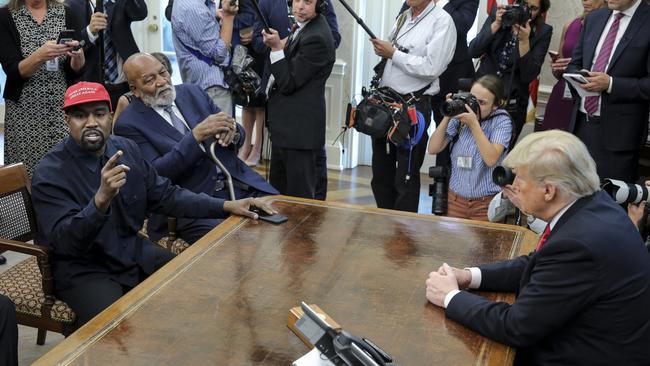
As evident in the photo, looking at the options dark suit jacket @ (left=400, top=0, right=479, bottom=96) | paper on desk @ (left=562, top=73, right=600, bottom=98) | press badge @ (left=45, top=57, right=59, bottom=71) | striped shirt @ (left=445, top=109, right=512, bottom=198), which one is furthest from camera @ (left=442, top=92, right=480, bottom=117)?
press badge @ (left=45, top=57, right=59, bottom=71)

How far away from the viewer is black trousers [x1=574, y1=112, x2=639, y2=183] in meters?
4.04

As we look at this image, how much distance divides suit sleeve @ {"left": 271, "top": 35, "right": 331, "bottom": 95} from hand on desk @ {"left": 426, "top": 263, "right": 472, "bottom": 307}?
7.14 feet

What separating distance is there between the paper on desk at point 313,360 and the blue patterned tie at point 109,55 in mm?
3429

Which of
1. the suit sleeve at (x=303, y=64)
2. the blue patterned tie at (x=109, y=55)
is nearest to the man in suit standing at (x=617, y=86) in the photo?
the suit sleeve at (x=303, y=64)

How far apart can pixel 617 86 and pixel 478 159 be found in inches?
32.8

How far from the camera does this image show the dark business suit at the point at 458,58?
192 inches

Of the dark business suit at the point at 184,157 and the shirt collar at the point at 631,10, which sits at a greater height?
the shirt collar at the point at 631,10

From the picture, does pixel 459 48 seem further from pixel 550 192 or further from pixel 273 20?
pixel 550 192

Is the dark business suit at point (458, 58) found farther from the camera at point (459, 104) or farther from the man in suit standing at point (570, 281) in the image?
the man in suit standing at point (570, 281)

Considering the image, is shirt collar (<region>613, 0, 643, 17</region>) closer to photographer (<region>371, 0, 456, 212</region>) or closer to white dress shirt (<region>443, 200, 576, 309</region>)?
photographer (<region>371, 0, 456, 212</region>)

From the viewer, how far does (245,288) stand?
225 cm

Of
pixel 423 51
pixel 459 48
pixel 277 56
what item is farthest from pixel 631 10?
pixel 277 56

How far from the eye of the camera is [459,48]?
5.04 metres

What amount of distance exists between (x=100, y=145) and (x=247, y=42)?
2863mm
